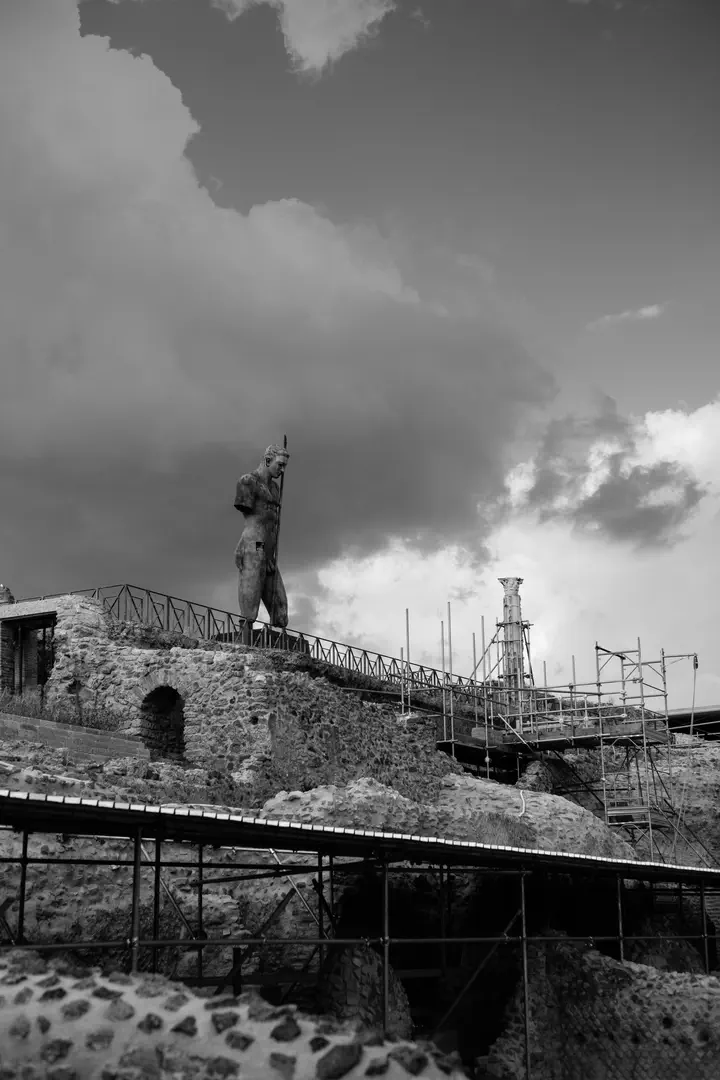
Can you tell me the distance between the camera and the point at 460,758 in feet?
95.4

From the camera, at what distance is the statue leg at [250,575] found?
25.7 m

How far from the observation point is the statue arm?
2622 cm

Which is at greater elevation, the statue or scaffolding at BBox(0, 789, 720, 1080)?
the statue

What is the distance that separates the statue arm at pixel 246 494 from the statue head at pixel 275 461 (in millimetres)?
683

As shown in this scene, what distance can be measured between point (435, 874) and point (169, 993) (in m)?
9.41

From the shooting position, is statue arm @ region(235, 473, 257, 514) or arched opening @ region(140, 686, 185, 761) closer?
arched opening @ region(140, 686, 185, 761)

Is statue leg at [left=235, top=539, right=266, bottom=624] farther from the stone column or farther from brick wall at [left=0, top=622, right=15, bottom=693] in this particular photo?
the stone column

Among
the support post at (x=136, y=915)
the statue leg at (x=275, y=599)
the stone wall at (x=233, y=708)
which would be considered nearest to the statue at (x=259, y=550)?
the statue leg at (x=275, y=599)

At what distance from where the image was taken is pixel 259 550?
1025 inches

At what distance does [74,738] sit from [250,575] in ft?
23.7

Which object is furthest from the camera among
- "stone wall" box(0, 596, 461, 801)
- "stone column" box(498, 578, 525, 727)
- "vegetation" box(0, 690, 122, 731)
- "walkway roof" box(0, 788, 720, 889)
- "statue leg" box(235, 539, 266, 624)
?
"stone column" box(498, 578, 525, 727)

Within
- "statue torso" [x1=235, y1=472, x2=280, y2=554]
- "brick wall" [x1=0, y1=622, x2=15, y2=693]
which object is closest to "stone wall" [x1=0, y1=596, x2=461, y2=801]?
"brick wall" [x1=0, y1=622, x2=15, y2=693]

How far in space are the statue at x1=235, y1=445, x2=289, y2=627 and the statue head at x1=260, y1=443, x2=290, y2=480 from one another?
147mm

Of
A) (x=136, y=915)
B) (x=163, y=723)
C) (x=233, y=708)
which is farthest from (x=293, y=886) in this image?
(x=163, y=723)
